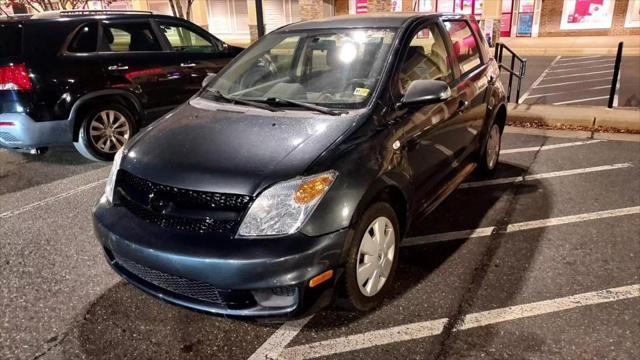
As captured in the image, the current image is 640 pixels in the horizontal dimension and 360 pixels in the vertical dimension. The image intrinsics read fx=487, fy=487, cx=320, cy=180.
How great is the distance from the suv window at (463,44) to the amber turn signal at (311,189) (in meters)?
2.14

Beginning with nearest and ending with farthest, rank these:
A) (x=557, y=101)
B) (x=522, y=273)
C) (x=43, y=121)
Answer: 1. (x=522, y=273)
2. (x=43, y=121)
3. (x=557, y=101)

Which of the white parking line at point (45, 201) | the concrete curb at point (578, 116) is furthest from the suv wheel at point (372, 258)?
the concrete curb at point (578, 116)

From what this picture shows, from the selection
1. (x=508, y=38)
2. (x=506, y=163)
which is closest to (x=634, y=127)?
(x=506, y=163)

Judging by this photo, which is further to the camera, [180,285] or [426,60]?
[426,60]

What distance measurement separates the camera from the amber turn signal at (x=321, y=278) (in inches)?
94.0

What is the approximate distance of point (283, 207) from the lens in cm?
241

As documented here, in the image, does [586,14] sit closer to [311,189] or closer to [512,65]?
[512,65]

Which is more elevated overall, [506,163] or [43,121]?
[43,121]

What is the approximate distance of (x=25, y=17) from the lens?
17.7 feet

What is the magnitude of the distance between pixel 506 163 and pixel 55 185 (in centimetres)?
504

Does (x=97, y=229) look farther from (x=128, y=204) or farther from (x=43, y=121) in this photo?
(x=43, y=121)

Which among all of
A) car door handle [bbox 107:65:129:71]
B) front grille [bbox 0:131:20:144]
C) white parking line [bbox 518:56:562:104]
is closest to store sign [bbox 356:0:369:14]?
white parking line [bbox 518:56:562:104]

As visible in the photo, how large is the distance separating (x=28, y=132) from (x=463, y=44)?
177 inches

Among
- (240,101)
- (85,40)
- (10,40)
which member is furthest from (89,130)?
(240,101)
